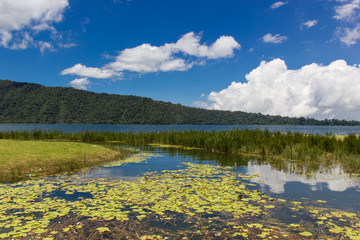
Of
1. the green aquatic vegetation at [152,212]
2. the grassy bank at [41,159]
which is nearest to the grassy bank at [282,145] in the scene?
the green aquatic vegetation at [152,212]

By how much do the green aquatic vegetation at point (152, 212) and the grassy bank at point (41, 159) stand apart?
4.85 feet

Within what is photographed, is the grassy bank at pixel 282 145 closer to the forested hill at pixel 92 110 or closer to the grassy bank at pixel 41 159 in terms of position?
the grassy bank at pixel 41 159

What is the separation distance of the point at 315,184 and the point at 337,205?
2.65m

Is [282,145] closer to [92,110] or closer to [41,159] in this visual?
[41,159]

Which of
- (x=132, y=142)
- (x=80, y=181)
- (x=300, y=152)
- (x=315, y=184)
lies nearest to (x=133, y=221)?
(x=80, y=181)

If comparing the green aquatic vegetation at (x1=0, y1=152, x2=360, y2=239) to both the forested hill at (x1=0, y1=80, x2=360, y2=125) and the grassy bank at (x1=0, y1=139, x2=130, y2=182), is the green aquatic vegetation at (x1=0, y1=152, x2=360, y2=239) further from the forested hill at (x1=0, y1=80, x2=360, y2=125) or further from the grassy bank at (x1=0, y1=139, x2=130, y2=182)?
the forested hill at (x1=0, y1=80, x2=360, y2=125)

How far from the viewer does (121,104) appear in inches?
6826

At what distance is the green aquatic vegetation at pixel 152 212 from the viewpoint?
201 inches

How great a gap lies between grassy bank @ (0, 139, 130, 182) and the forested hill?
144 meters

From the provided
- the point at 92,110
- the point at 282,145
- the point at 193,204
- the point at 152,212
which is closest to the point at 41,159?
the point at 152,212

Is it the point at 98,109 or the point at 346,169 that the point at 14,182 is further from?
the point at 98,109

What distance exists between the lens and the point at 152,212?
245 inches

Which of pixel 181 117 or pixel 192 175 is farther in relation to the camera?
pixel 181 117

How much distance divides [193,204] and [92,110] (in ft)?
559
